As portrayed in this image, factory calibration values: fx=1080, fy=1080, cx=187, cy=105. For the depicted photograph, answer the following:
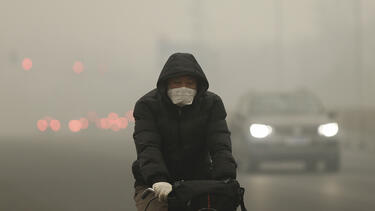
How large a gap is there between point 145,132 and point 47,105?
122880mm

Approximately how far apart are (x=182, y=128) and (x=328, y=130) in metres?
15.4

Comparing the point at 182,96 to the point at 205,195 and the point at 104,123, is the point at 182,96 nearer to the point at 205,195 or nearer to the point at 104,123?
the point at 205,195

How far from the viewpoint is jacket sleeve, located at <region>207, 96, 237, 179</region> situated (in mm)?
4930

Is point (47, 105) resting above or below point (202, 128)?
above

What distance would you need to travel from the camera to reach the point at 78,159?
29281 millimetres

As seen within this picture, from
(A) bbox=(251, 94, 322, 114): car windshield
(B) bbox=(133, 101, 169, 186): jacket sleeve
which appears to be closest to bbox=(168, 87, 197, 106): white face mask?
(B) bbox=(133, 101, 169, 186): jacket sleeve

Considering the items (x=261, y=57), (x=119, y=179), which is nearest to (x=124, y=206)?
(x=119, y=179)

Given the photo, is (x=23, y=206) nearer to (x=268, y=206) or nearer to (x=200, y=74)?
(x=268, y=206)

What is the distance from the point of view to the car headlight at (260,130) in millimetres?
19984

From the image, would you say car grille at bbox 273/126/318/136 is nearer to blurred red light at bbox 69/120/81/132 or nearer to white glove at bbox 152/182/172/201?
white glove at bbox 152/182/172/201

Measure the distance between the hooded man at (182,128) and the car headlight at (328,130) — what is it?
15.2 m

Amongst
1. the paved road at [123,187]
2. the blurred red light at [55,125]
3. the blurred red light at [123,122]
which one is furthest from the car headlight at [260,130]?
the blurred red light at [123,122]

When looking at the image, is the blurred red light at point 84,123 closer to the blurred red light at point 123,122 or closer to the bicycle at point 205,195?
the blurred red light at point 123,122

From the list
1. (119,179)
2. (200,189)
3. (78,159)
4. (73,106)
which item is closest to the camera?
(200,189)
